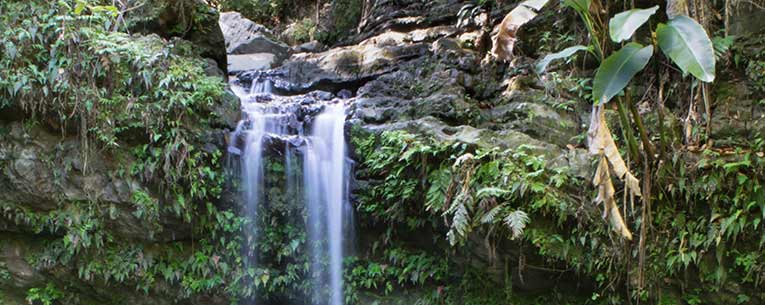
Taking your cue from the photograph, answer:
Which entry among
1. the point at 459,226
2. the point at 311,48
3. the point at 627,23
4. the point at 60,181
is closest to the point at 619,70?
the point at 627,23

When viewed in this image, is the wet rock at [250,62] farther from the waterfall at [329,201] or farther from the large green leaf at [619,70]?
the large green leaf at [619,70]

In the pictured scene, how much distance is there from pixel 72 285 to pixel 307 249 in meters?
2.42

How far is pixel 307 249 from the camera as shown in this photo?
6.01 meters

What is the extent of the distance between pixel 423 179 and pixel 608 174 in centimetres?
175

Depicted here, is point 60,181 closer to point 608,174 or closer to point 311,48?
point 608,174

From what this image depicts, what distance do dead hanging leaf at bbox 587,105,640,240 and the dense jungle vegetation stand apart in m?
0.07

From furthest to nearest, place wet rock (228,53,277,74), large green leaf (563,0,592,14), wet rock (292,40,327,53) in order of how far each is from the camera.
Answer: wet rock (292,40,327,53)
wet rock (228,53,277,74)
large green leaf (563,0,592,14)

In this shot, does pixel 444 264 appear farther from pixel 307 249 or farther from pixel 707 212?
pixel 707 212

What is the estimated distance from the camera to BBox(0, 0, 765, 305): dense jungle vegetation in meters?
4.60

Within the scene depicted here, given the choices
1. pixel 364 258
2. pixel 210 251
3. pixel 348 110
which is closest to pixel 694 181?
pixel 364 258

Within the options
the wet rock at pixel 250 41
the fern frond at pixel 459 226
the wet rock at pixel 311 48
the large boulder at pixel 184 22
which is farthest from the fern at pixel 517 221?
the wet rock at pixel 311 48

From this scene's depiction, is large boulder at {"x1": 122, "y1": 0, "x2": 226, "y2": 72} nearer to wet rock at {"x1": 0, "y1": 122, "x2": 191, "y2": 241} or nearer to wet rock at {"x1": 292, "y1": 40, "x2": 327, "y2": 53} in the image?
wet rock at {"x1": 0, "y1": 122, "x2": 191, "y2": 241}

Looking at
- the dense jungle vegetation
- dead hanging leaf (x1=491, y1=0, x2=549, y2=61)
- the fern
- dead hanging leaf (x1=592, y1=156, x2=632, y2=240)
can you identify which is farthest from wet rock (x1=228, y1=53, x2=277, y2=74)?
dead hanging leaf (x1=592, y1=156, x2=632, y2=240)

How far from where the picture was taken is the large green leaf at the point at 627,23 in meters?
3.76
